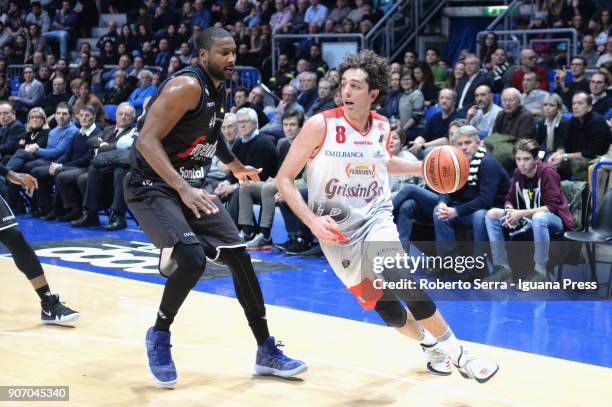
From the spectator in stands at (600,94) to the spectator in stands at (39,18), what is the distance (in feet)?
44.4

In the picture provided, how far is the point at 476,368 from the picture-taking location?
15.1 feet

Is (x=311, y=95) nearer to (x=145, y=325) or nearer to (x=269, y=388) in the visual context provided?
(x=145, y=325)

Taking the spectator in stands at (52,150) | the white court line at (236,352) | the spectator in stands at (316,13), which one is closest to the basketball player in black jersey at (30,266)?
the white court line at (236,352)

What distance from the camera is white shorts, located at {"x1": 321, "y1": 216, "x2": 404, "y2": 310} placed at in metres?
4.76

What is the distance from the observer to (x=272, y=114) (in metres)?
12.6

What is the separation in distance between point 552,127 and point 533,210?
1.76 meters

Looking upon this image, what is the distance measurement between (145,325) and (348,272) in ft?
6.29

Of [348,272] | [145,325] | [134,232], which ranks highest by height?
[348,272]

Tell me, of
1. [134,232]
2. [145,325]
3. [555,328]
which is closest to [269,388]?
[145,325]

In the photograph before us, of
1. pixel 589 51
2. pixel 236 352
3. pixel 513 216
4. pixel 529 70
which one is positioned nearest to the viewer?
pixel 236 352

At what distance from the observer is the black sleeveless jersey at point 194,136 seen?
4.86m

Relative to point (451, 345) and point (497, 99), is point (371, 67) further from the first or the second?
point (497, 99)

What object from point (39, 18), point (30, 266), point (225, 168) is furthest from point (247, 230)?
Answer: point (39, 18)

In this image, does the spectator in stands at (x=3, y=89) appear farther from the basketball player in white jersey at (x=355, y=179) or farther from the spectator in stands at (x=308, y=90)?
the basketball player in white jersey at (x=355, y=179)
